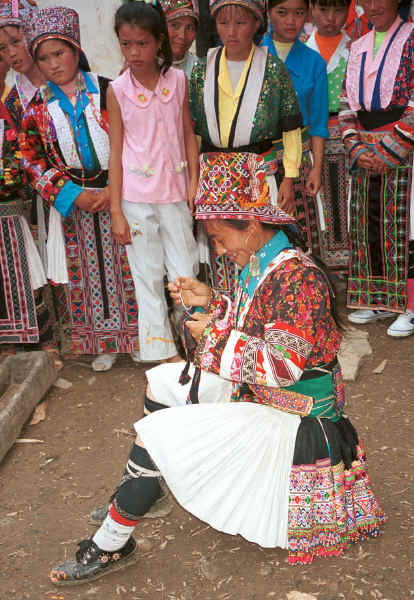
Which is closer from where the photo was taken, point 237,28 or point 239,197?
point 239,197

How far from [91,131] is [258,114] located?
1054 mm

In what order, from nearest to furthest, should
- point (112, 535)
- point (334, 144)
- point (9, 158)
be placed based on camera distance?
1. point (112, 535)
2. point (9, 158)
3. point (334, 144)

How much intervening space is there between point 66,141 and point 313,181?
182cm

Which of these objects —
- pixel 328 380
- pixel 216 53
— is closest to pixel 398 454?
pixel 328 380

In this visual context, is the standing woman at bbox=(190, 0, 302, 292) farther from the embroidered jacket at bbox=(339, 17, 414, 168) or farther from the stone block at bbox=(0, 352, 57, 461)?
the stone block at bbox=(0, 352, 57, 461)

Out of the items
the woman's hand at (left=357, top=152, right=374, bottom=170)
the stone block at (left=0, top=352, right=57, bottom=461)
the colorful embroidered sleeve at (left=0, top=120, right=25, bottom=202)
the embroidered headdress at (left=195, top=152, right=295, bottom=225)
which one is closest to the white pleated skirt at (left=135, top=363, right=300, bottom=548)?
the embroidered headdress at (left=195, top=152, right=295, bottom=225)

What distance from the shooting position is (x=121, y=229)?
13.5 ft

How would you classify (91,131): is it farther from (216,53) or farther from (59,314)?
(59,314)

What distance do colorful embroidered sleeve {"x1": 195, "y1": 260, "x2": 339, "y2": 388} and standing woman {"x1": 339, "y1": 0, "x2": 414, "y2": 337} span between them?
7.88ft

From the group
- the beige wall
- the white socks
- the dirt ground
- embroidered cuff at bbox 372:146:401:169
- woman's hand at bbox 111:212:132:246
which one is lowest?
the dirt ground

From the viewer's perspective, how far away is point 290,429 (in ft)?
8.09

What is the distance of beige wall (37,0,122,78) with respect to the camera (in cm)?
743

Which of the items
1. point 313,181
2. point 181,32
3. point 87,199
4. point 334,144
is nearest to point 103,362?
point 87,199

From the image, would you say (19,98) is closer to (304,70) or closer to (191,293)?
(304,70)
